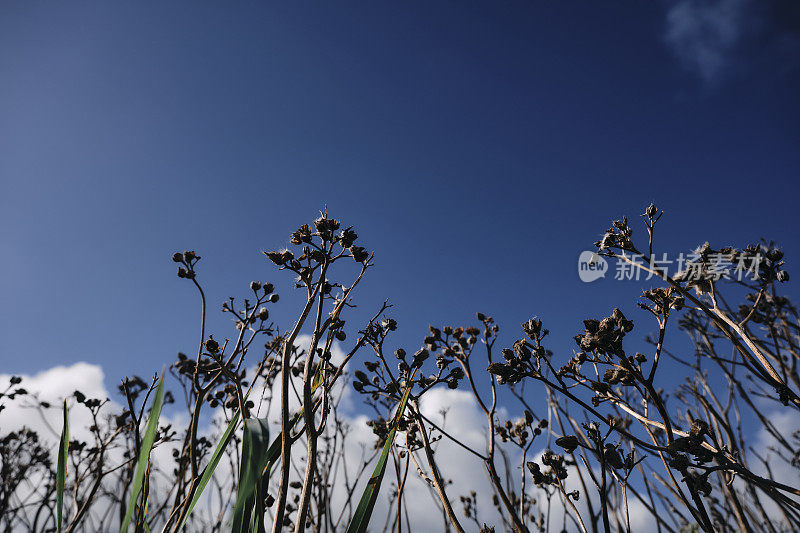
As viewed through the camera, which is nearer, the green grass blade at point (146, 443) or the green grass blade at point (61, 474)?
the green grass blade at point (146, 443)

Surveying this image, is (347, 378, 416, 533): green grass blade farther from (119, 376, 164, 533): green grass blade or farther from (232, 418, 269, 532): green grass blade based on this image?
(119, 376, 164, 533): green grass blade

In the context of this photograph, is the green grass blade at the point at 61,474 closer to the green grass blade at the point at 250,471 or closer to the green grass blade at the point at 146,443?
the green grass blade at the point at 146,443

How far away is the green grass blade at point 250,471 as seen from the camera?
0.93 metres

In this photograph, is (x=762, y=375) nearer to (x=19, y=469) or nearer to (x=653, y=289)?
(x=653, y=289)

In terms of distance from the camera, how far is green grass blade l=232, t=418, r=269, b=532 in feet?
3.07

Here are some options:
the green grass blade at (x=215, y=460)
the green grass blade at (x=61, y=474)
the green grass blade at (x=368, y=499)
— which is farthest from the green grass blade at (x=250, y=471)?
the green grass blade at (x=61, y=474)

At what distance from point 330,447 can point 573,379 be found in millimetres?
3445

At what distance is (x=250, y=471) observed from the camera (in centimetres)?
95

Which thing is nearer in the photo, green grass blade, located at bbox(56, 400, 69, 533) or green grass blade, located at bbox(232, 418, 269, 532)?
green grass blade, located at bbox(232, 418, 269, 532)

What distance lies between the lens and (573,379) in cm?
212

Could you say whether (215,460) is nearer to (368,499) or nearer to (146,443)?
(146,443)

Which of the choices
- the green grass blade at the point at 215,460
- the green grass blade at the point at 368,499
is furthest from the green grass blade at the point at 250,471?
the green grass blade at the point at 368,499

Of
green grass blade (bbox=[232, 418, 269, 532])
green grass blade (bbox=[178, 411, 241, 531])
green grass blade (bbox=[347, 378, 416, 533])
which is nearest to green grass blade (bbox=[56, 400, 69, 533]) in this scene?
green grass blade (bbox=[178, 411, 241, 531])

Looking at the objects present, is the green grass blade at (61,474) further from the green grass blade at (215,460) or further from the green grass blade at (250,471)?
the green grass blade at (250,471)
